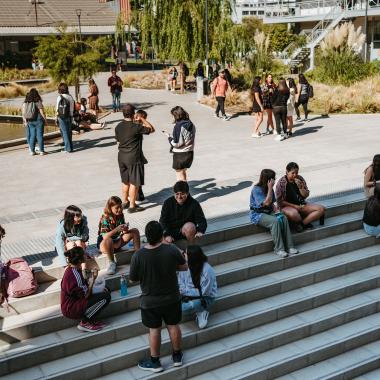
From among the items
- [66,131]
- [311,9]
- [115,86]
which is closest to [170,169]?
[66,131]

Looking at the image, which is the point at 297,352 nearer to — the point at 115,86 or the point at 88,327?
the point at 88,327

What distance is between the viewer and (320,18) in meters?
37.2

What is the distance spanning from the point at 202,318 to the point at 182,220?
1.31 m

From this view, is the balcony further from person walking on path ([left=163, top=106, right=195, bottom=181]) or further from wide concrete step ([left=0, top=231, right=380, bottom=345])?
wide concrete step ([left=0, top=231, right=380, bottom=345])

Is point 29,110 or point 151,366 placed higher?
point 29,110

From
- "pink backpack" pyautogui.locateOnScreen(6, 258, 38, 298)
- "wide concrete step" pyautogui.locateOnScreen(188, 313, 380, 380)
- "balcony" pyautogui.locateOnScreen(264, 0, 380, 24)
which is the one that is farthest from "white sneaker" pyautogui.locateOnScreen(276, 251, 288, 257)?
"balcony" pyautogui.locateOnScreen(264, 0, 380, 24)

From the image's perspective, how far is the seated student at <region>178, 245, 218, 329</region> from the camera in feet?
21.1

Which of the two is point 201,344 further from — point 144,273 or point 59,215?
point 59,215

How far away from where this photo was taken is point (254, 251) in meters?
7.83

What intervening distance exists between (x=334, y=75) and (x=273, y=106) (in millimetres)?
10107

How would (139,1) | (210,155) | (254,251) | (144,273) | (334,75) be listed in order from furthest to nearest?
(139,1) < (334,75) < (210,155) < (254,251) < (144,273)

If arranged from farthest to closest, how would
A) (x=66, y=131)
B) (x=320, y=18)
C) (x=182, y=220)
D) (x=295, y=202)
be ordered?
(x=320, y=18) → (x=66, y=131) → (x=295, y=202) → (x=182, y=220)

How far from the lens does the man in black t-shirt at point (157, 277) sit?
5531 millimetres

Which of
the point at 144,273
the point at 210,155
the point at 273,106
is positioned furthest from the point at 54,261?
the point at 273,106
